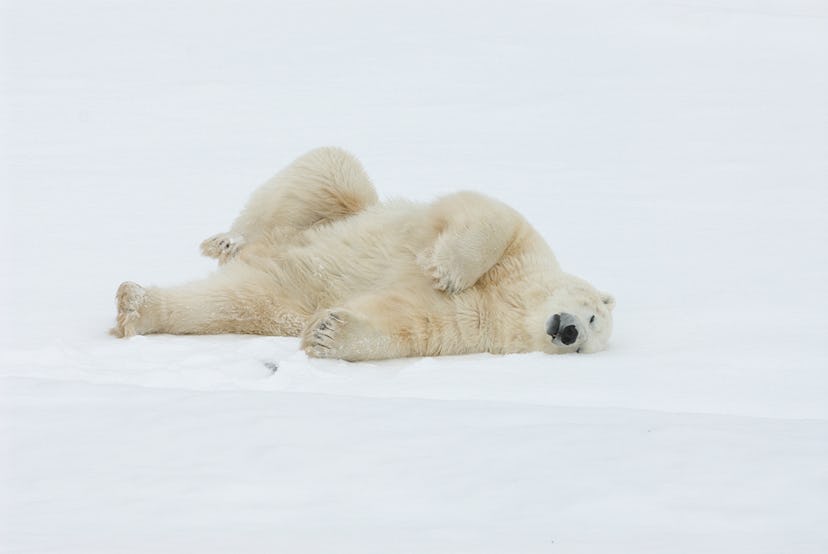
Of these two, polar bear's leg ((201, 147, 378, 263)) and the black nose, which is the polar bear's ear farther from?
polar bear's leg ((201, 147, 378, 263))

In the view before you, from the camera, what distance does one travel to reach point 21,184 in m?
7.82

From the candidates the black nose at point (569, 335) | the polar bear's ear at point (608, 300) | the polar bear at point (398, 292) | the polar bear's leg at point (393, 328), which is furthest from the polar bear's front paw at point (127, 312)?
the polar bear's ear at point (608, 300)

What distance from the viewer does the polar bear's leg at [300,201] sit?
19.7ft

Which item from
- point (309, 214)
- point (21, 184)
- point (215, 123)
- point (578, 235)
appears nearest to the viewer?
point (309, 214)

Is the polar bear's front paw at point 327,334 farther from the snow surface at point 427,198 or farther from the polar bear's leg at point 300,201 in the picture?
the polar bear's leg at point 300,201

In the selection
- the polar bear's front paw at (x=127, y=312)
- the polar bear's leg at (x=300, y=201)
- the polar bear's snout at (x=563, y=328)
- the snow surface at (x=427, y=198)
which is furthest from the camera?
the polar bear's leg at (x=300, y=201)

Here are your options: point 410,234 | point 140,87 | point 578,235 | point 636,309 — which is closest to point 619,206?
point 578,235

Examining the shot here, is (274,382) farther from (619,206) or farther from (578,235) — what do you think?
(619,206)

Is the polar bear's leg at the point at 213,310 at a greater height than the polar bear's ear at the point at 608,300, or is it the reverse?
the polar bear's ear at the point at 608,300

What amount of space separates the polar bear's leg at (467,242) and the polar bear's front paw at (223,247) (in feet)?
3.27

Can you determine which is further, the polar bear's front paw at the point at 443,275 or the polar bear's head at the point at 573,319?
the polar bear's front paw at the point at 443,275

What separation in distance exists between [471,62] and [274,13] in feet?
9.13

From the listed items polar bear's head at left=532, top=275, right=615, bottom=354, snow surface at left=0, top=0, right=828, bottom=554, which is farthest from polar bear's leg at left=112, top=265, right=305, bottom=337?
polar bear's head at left=532, top=275, right=615, bottom=354

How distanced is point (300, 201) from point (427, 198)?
6.98 ft
